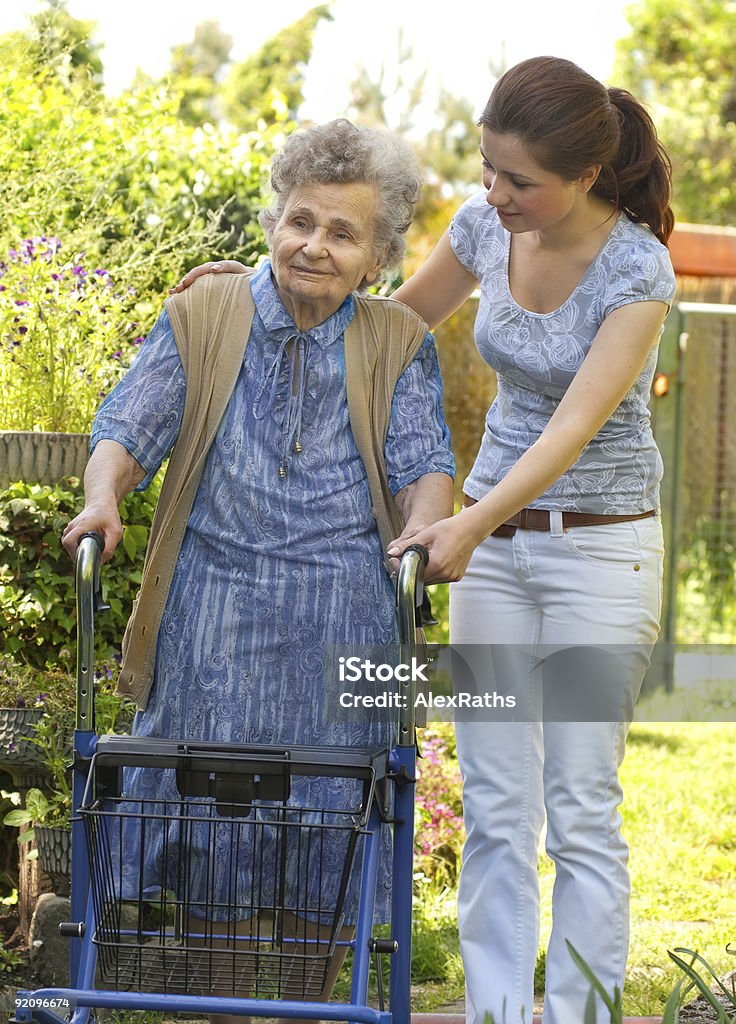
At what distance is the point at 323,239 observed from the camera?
8.05 feet

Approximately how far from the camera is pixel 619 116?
255 centimetres

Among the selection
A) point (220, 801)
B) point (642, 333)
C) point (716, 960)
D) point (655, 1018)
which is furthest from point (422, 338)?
point (716, 960)

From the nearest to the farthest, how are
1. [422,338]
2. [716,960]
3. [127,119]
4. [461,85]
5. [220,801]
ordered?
[220,801]
[422,338]
[716,960]
[127,119]
[461,85]

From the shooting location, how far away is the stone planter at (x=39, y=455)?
12.1 ft

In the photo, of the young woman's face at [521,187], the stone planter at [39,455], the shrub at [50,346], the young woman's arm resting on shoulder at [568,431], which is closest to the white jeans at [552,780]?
the young woman's arm resting on shoulder at [568,431]

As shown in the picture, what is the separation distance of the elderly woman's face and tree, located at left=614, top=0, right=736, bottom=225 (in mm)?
21319

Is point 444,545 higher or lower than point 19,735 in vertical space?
higher

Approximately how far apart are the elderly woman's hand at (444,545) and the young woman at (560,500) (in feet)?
0.32

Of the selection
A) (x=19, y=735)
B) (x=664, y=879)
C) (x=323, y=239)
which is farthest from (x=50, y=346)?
(x=664, y=879)

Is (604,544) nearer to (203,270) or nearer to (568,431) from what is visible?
(568,431)

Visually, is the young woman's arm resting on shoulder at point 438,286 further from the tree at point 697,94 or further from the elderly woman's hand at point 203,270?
the tree at point 697,94

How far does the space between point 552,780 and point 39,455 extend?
175cm

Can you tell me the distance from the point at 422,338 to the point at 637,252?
43 centimetres

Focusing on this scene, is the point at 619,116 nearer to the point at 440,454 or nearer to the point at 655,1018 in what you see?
the point at 440,454
